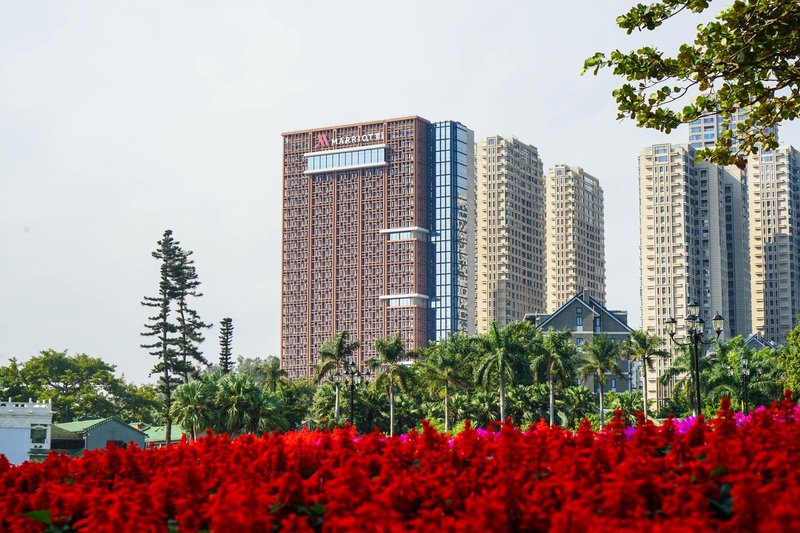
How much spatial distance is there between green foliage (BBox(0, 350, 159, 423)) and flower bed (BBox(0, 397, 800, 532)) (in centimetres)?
11026

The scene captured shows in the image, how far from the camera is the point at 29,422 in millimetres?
92188

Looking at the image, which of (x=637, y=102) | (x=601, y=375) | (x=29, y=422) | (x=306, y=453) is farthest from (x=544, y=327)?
(x=306, y=453)

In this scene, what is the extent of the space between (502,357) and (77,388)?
180 feet

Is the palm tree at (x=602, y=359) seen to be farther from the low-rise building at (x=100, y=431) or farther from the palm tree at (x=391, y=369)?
the low-rise building at (x=100, y=431)

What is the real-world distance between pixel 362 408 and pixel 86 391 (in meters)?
40.1

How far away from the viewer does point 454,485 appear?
8.59 meters

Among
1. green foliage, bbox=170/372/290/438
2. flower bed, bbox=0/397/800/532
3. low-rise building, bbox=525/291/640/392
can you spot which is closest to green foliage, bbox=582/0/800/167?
flower bed, bbox=0/397/800/532

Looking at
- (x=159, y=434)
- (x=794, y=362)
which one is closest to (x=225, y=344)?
(x=159, y=434)

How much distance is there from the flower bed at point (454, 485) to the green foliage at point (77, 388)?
362ft

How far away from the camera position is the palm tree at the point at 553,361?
95.4 meters

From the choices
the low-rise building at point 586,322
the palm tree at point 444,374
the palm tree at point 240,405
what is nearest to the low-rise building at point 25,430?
the palm tree at point 444,374

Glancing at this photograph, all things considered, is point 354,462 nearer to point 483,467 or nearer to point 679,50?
point 483,467

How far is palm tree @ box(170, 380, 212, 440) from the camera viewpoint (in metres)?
62.8

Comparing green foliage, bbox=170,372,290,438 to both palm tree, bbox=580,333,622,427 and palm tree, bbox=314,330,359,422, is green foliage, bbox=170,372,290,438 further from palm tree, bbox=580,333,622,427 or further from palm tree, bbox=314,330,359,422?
palm tree, bbox=580,333,622,427
